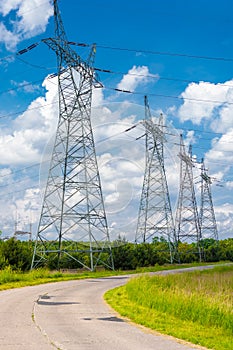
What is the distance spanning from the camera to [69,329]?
1177cm

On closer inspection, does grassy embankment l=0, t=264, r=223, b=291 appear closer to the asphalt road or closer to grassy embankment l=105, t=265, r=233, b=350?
the asphalt road

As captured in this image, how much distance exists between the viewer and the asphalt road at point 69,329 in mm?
9828

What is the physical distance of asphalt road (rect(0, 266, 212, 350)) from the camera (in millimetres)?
9828

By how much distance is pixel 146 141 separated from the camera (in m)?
51.3

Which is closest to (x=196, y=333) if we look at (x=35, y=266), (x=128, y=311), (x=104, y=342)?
(x=104, y=342)

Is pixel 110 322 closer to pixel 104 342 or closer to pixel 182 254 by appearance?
pixel 104 342

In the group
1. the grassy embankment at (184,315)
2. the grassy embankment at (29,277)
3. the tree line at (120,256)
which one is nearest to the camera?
the grassy embankment at (184,315)

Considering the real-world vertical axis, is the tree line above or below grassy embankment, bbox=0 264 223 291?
→ above

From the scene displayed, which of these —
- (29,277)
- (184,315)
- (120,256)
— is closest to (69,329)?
(184,315)

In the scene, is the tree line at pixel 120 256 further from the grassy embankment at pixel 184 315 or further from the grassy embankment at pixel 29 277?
the grassy embankment at pixel 184 315

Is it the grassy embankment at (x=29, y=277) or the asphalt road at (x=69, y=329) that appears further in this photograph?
the grassy embankment at (x=29, y=277)

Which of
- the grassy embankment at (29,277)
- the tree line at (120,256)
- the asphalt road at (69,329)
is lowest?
the asphalt road at (69,329)

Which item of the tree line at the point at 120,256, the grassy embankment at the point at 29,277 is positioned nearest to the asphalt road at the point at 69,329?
the grassy embankment at the point at 29,277

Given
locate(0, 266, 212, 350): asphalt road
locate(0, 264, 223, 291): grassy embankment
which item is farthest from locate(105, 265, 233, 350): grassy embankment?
locate(0, 264, 223, 291): grassy embankment
